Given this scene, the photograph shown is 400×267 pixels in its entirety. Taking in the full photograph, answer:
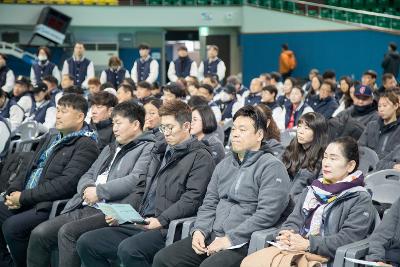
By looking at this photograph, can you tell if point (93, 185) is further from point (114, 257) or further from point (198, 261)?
point (198, 261)

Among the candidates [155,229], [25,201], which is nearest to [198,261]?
[155,229]

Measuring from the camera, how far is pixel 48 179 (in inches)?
238

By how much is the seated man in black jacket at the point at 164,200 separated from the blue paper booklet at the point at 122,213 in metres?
0.10

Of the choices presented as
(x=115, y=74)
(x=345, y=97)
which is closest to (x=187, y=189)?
(x=345, y=97)

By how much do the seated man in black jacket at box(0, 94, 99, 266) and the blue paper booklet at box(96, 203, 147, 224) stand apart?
0.90m

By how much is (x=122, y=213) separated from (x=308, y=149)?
1.44 metres

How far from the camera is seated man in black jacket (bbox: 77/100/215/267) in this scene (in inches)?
201

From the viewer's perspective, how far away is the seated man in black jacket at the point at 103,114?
6.84m

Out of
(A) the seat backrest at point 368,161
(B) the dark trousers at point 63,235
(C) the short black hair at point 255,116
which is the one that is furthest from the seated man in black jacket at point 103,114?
(A) the seat backrest at point 368,161

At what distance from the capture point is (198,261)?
4883 mm

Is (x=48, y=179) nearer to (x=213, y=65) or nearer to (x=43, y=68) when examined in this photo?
(x=43, y=68)

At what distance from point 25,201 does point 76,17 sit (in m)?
17.5

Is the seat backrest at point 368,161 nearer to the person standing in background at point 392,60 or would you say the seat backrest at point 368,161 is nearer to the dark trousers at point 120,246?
the dark trousers at point 120,246

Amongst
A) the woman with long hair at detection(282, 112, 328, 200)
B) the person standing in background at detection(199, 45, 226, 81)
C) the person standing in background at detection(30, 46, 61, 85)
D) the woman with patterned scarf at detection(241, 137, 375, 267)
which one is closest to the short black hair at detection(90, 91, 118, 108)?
the woman with long hair at detection(282, 112, 328, 200)
